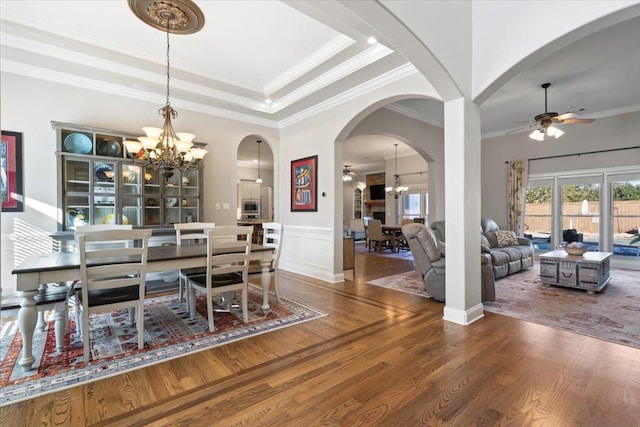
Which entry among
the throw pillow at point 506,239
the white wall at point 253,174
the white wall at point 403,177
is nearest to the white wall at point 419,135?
the throw pillow at point 506,239

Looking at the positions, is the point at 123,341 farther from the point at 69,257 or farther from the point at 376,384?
the point at 376,384

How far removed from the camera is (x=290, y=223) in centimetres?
629

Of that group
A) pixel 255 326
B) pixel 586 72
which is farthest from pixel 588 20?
pixel 255 326

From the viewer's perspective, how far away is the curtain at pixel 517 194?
7.52m

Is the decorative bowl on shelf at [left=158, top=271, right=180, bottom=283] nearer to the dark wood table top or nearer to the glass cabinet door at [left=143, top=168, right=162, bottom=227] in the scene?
the glass cabinet door at [left=143, top=168, right=162, bottom=227]

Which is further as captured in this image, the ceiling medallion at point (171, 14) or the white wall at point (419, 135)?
the white wall at point (419, 135)

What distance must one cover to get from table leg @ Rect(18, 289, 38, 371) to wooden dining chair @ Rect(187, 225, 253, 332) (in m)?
1.28

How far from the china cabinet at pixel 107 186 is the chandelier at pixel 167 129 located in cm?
99

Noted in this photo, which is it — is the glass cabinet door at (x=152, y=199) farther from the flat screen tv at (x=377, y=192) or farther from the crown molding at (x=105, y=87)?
the flat screen tv at (x=377, y=192)

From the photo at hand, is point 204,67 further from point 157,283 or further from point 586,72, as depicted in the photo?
point 586,72

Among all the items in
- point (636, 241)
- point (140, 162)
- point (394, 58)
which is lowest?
point (636, 241)

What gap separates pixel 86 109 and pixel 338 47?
354 centimetres

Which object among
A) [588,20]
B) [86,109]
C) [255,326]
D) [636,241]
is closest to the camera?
[588,20]

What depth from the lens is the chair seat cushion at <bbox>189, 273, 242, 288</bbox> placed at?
342 centimetres
